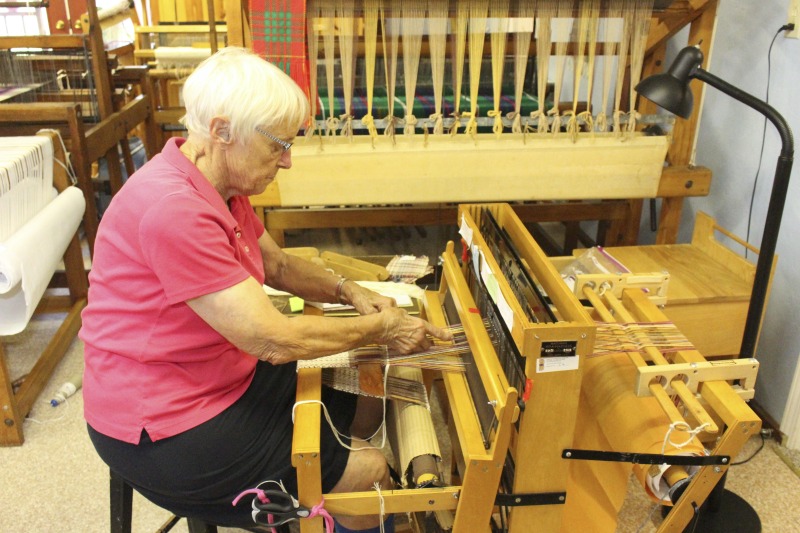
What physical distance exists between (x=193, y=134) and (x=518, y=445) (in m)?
0.88

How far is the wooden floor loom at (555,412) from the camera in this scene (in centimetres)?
123

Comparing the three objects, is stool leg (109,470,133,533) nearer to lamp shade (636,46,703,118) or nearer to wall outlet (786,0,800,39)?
lamp shade (636,46,703,118)

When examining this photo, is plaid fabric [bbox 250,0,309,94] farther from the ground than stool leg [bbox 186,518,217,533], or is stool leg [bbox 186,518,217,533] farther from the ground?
plaid fabric [bbox 250,0,309,94]

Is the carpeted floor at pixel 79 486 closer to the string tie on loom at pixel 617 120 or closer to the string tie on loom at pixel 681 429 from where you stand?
the string tie on loom at pixel 681 429

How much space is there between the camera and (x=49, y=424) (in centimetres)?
255

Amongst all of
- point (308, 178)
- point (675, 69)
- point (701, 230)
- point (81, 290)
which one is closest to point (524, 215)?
point (701, 230)

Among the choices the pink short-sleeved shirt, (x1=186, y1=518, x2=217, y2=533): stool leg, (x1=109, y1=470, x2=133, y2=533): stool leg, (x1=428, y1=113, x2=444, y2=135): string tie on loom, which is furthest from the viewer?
(x1=428, y1=113, x2=444, y2=135): string tie on loom

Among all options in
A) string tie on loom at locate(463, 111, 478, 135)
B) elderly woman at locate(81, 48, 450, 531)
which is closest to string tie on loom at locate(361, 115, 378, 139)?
string tie on loom at locate(463, 111, 478, 135)

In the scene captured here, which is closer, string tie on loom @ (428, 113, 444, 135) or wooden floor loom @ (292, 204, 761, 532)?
wooden floor loom @ (292, 204, 761, 532)

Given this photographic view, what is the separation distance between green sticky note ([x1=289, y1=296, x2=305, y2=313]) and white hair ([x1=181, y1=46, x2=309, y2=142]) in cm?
78

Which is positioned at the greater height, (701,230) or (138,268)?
(138,268)

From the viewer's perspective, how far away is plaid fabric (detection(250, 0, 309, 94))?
2141mm

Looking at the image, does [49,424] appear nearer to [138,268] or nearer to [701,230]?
[138,268]

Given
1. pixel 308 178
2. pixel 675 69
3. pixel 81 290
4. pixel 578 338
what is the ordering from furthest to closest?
pixel 81 290 → pixel 308 178 → pixel 675 69 → pixel 578 338
